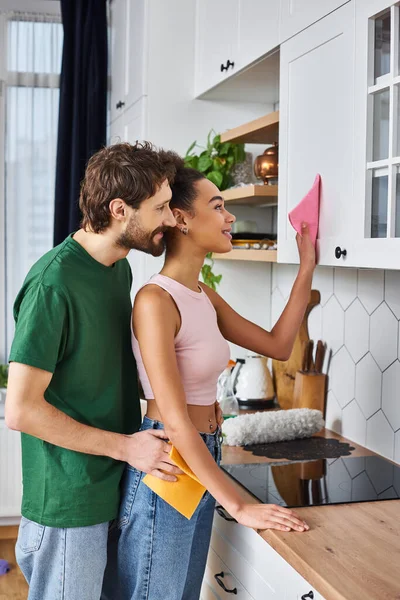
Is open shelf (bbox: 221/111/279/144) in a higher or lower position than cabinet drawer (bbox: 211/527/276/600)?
higher

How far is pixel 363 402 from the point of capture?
2305mm

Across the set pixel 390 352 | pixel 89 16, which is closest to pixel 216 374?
pixel 390 352

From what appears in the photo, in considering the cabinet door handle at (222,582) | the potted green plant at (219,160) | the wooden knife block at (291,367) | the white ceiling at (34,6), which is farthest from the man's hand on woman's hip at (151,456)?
the white ceiling at (34,6)

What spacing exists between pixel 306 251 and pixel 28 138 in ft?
7.84

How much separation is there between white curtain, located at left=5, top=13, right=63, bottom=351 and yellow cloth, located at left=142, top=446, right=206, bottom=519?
2.49 meters

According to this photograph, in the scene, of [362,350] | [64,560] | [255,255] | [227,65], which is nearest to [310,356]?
[362,350]

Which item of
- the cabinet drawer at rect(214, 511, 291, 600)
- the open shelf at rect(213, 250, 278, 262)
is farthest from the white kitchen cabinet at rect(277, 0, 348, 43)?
the cabinet drawer at rect(214, 511, 291, 600)

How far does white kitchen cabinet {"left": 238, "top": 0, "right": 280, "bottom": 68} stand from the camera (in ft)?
7.07

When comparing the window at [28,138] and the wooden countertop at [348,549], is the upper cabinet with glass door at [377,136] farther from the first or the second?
the window at [28,138]

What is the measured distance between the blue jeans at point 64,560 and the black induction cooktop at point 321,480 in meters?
0.43

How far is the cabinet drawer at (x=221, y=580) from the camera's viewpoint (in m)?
1.82

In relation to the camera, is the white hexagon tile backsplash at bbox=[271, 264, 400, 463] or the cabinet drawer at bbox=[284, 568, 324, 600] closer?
the cabinet drawer at bbox=[284, 568, 324, 600]

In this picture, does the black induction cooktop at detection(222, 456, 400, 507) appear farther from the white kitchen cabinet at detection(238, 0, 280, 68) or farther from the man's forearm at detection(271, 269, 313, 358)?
the white kitchen cabinet at detection(238, 0, 280, 68)

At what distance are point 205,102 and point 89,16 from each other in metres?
1.05
